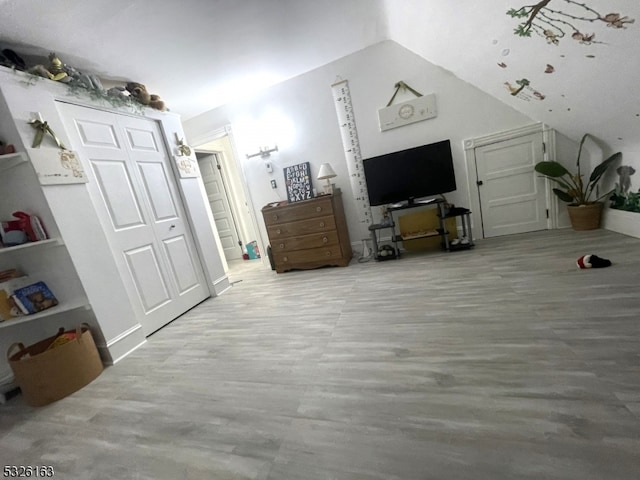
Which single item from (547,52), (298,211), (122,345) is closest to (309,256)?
(298,211)

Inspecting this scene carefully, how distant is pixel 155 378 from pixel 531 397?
2101 millimetres

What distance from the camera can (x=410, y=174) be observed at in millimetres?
3156

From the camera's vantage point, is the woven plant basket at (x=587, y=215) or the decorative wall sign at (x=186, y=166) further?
the decorative wall sign at (x=186, y=166)

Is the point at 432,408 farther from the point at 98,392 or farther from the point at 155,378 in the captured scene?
the point at 98,392

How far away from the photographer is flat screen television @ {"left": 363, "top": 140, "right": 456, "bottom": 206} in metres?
3.06

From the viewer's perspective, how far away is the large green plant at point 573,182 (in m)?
2.81

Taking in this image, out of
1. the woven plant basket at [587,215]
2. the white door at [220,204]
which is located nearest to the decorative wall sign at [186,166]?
the white door at [220,204]

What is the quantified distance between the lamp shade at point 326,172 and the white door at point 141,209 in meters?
1.66

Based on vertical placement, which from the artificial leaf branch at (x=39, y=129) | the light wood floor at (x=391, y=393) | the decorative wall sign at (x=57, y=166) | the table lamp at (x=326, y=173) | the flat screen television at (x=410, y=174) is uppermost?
the artificial leaf branch at (x=39, y=129)

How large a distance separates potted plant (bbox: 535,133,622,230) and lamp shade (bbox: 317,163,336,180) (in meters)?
2.26

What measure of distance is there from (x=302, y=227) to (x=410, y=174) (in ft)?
4.77

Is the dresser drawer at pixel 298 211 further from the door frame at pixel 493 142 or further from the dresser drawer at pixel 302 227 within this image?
the door frame at pixel 493 142

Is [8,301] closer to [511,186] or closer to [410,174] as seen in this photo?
[410,174]

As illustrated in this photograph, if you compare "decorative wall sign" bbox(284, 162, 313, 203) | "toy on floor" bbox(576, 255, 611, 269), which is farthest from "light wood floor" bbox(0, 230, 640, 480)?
"decorative wall sign" bbox(284, 162, 313, 203)
